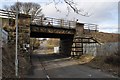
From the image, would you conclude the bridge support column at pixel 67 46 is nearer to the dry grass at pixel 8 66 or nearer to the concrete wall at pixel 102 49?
the concrete wall at pixel 102 49

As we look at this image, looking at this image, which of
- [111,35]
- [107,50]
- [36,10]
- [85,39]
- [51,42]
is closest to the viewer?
[107,50]

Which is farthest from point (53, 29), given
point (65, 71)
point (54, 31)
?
point (65, 71)

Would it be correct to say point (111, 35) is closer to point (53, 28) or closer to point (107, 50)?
point (53, 28)

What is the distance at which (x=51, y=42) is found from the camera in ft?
455

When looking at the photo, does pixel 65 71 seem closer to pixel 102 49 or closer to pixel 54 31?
pixel 102 49

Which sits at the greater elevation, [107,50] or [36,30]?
[36,30]

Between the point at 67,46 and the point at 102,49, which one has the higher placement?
the point at 102,49

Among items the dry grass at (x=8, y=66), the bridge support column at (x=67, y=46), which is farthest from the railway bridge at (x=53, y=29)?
the dry grass at (x=8, y=66)

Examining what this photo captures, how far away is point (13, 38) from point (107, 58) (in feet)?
43.0

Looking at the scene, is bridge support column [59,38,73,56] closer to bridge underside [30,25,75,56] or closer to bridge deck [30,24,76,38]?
bridge underside [30,25,75,56]

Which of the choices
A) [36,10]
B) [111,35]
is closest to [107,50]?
[111,35]

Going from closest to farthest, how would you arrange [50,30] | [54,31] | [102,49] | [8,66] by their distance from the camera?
1. [8,66]
2. [102,49]
3. [50,30]
4. [54,31]

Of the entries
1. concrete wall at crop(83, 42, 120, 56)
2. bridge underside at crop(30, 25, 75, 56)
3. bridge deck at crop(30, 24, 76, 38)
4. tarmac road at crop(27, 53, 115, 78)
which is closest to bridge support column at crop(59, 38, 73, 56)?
bridge underside at crop(30, 25, 75, 56)

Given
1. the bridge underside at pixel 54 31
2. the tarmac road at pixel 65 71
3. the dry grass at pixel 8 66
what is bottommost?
the tarmac road at pixel 65 71
